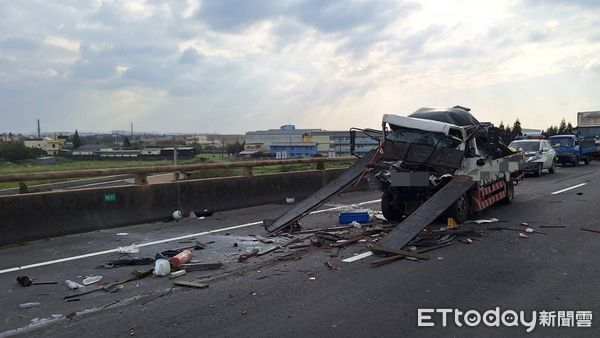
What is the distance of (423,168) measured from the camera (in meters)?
10.1

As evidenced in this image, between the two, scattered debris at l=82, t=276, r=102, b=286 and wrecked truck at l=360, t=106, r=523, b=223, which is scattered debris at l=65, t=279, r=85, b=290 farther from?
wrecked truck at l=360, t=106, r=523, b=223

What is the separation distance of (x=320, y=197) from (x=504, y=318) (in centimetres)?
556

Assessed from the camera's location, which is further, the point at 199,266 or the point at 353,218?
the point at 353,218

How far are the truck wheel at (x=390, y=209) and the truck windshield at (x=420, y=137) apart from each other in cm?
124

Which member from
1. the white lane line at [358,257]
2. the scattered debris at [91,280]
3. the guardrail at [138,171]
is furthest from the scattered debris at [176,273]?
the guardrail at [138,171]

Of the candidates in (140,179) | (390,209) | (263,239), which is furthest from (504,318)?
(140,179)

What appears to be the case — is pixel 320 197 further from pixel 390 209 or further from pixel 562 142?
pixel 562 142

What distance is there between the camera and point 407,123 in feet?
34.0

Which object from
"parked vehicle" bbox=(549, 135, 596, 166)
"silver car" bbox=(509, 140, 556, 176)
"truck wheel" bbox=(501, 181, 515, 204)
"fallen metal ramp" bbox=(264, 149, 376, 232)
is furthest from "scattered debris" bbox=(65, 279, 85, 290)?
"parked vehicle" bbox=(549, 135, 596, 166)

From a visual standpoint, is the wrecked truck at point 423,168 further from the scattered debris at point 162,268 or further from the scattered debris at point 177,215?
the scattered debris at point 162,268

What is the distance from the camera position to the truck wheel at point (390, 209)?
33.8ft

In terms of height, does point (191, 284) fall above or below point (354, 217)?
below

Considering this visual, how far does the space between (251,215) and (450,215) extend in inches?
178

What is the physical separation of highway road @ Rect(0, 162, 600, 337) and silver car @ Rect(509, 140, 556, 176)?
1464 centimetres
